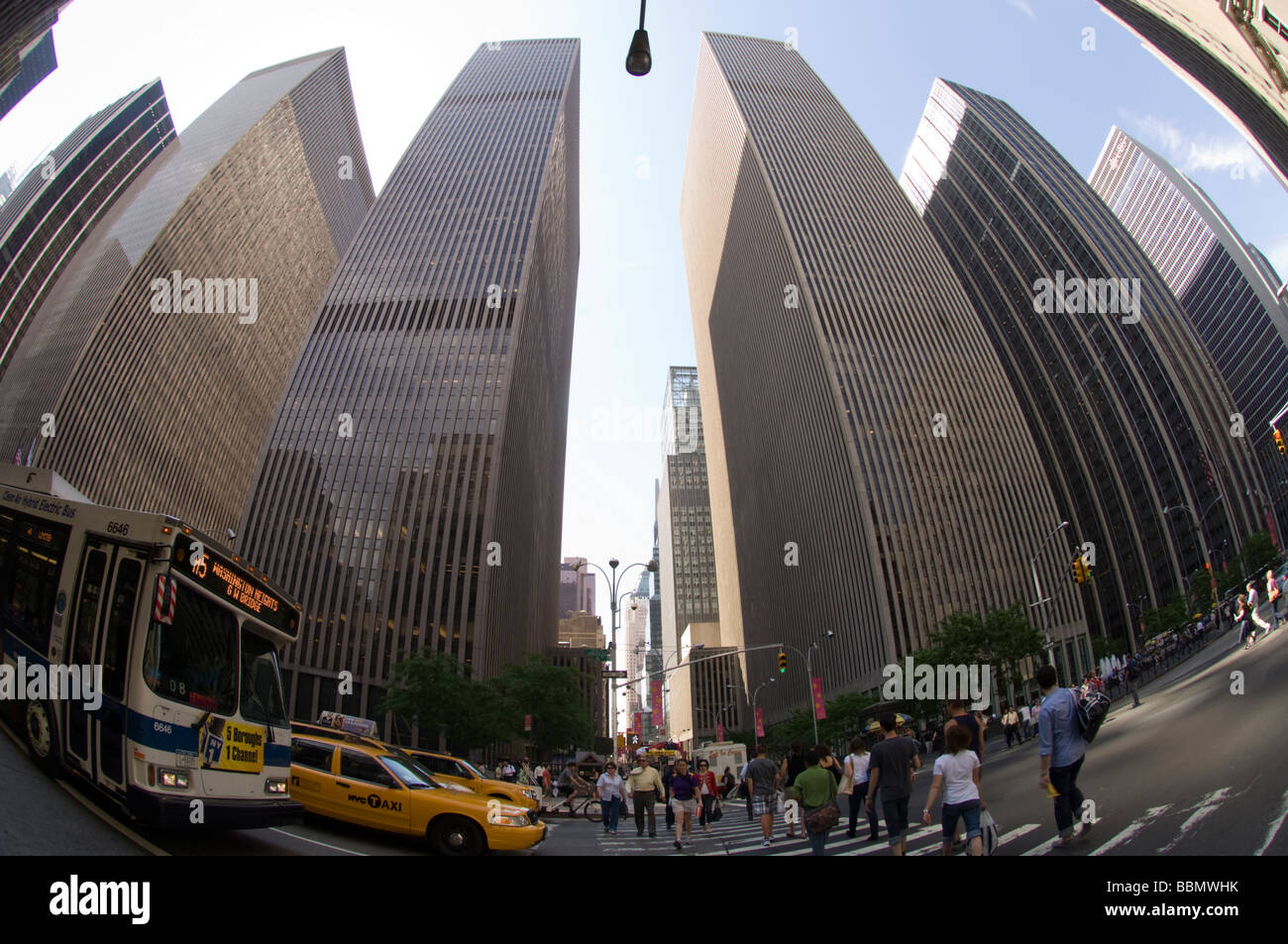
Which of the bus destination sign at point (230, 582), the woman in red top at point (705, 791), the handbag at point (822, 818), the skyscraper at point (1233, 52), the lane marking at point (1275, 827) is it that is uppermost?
the skyscraper at point (1233, 52)

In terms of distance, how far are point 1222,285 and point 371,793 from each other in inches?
5730

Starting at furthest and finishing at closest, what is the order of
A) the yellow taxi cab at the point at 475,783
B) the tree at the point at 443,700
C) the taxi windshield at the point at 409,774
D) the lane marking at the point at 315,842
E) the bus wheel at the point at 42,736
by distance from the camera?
the tree at the point at 443,700 < the yellow taxi cab at the point at 475,783 < the taxi windshield at the point at 409,774 < the lane marking at the point at 315,842 < the bus wheel at the point at 42,736

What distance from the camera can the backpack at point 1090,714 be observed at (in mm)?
7934

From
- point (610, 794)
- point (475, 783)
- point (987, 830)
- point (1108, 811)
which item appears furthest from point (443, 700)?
point (987, 830)

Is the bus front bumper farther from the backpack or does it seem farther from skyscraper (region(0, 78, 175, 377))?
skyscraper (region(0, 78, 175, 377))

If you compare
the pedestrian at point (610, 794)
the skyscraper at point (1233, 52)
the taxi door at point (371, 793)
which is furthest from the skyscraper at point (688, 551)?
the taxi door at point (371, 793)

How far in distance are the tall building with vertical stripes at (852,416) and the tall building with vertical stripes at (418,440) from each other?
111ft

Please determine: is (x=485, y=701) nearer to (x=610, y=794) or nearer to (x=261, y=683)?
(x=610, y=794)

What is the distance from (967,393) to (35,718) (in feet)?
275

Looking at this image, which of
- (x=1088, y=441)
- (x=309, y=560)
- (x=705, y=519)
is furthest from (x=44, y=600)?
(x=705, y=519)

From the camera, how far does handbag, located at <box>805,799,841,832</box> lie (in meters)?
9.14

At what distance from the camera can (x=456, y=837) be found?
1089cm

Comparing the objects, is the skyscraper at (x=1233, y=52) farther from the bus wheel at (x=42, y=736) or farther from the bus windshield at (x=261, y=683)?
the bus wheel at (x=42, y=736)
